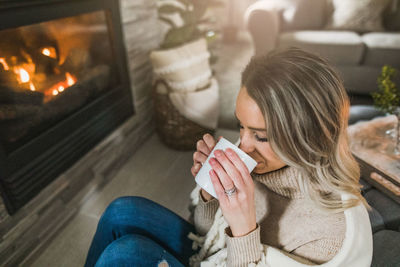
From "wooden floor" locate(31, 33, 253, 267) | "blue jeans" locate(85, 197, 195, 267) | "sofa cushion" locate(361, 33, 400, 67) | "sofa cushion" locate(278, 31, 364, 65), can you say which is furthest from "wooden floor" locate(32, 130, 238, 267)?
"sofa cushion" locate(361, 33, 400, 67)

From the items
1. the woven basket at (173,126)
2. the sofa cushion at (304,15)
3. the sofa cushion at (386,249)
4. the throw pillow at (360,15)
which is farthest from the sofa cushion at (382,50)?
the sofa cushion at (386,249)

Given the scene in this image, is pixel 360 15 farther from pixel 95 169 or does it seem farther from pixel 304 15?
pixel 95 169

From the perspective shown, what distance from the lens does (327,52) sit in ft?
8.35

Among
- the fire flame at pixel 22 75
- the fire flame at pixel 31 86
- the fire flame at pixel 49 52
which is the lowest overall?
the fire flame at pixel 31 86

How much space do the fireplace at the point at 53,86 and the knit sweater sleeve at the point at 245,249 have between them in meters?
0.91

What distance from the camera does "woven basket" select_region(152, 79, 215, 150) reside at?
1.82 m

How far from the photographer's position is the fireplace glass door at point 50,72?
1138 millimetres

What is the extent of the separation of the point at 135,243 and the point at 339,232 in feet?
1.61

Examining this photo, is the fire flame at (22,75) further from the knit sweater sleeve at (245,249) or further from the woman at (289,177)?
the knit sweater sleeve at (245,249)

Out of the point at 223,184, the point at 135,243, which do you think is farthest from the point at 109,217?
the point at 223,184

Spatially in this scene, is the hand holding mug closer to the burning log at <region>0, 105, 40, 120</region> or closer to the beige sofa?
the burning log at <region>0, 105, 40, 120</region>

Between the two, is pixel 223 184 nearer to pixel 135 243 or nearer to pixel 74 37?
pixel 135 243

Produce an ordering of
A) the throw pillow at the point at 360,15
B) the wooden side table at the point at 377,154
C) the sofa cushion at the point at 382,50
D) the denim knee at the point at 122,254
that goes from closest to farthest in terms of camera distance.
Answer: the denim knee at the point at 122,254 < the wooden side table at the point at 377,154 < the sofa cushion at the point at 382,50 < the throw pillow at the point at 360,15

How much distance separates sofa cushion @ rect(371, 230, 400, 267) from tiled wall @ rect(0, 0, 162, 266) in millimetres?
1236
